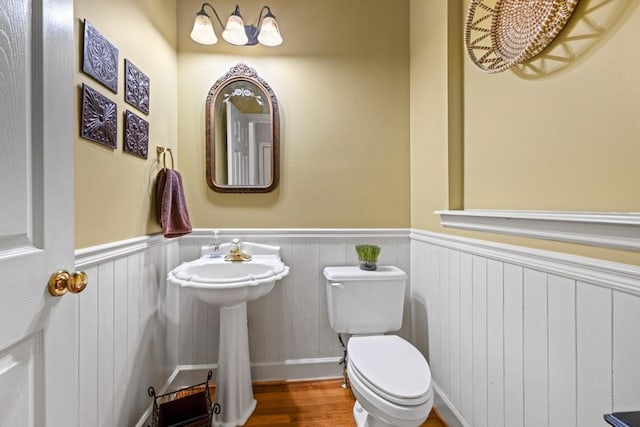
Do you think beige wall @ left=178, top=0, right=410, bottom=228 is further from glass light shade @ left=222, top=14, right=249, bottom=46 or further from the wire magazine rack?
the wire magazine rack

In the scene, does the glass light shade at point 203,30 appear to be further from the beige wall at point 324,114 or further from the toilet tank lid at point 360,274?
the toilet tank lid at point 360,274

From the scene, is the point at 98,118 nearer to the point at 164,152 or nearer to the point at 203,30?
the point at 164,152

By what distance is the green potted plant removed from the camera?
1.64 meters

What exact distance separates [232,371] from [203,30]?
1873mm

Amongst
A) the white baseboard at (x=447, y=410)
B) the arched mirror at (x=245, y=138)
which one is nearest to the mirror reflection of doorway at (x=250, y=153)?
the arched mirror at (x=245, y=138)

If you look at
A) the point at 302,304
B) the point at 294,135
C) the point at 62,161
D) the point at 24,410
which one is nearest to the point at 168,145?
the point at 294,135

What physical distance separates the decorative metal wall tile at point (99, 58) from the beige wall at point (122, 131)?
0.8 inches

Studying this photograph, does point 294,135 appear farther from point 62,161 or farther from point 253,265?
point 62,161

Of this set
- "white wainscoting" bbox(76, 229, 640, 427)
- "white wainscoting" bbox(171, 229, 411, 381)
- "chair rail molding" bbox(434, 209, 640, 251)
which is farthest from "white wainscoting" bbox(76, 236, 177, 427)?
"chair rail molding" bbox(434, 209, 640, 251)

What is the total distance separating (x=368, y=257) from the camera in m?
1.65

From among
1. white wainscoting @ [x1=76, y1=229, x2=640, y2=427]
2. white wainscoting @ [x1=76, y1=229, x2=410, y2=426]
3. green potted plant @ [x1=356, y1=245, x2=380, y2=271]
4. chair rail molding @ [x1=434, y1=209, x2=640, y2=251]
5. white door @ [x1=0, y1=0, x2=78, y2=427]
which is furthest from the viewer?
green potted plant @ [x1=356, y1=245, x2=380, y2=271]

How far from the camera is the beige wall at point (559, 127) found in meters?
0.70

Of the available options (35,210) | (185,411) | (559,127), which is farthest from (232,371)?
(559,127)

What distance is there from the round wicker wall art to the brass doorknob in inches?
56.4
